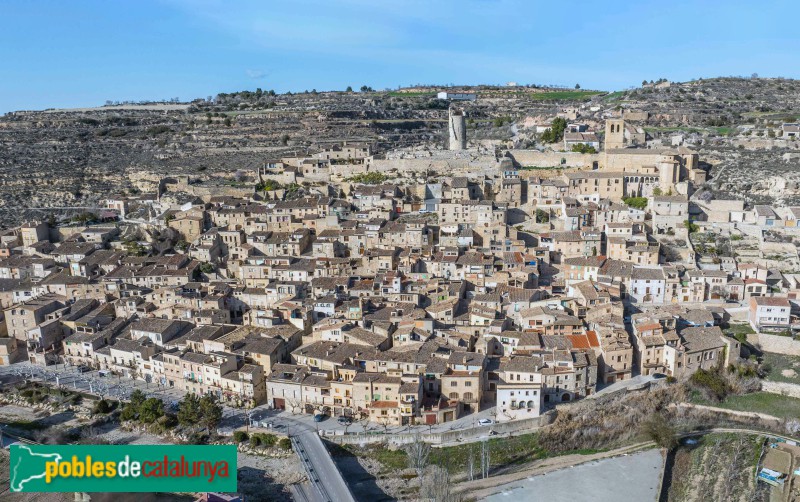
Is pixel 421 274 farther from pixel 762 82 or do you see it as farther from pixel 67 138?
pixel 762 82

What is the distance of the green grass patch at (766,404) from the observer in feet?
73.0

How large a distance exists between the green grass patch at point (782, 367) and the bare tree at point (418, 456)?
13.9 m

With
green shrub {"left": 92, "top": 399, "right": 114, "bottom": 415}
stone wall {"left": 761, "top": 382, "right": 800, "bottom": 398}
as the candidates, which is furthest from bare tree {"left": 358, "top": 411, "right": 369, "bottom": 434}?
stone wall {"left": 761, "top": 382, "right": 800, "bottom": 398}

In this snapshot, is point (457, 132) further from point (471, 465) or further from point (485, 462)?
point (471, 465)

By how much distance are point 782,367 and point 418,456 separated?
15.0 metres

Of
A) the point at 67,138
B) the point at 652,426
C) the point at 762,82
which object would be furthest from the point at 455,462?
the point at 762,82

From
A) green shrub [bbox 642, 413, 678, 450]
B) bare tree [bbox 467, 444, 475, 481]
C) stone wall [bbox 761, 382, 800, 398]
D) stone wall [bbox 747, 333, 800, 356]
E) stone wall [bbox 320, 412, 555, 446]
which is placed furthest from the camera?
stone wall [bbox 747, 333, 800, 356]

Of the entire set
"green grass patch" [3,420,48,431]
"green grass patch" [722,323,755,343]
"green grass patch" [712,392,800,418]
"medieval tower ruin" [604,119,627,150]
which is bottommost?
"green grass patch" [3,420,48,431]

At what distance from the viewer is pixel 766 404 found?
22.7 m

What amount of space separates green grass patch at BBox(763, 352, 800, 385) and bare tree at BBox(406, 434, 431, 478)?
45.6ft

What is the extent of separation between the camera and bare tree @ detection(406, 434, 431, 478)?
1950 centimetres

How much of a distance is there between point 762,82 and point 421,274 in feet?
161

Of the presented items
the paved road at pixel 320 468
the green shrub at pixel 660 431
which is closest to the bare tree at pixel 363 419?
the paved road at pixel 320 468

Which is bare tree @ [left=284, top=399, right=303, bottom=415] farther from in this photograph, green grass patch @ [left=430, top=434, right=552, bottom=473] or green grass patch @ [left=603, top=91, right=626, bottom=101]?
green grass patch @ [left=603, top=91, right=626, bottom=101]
